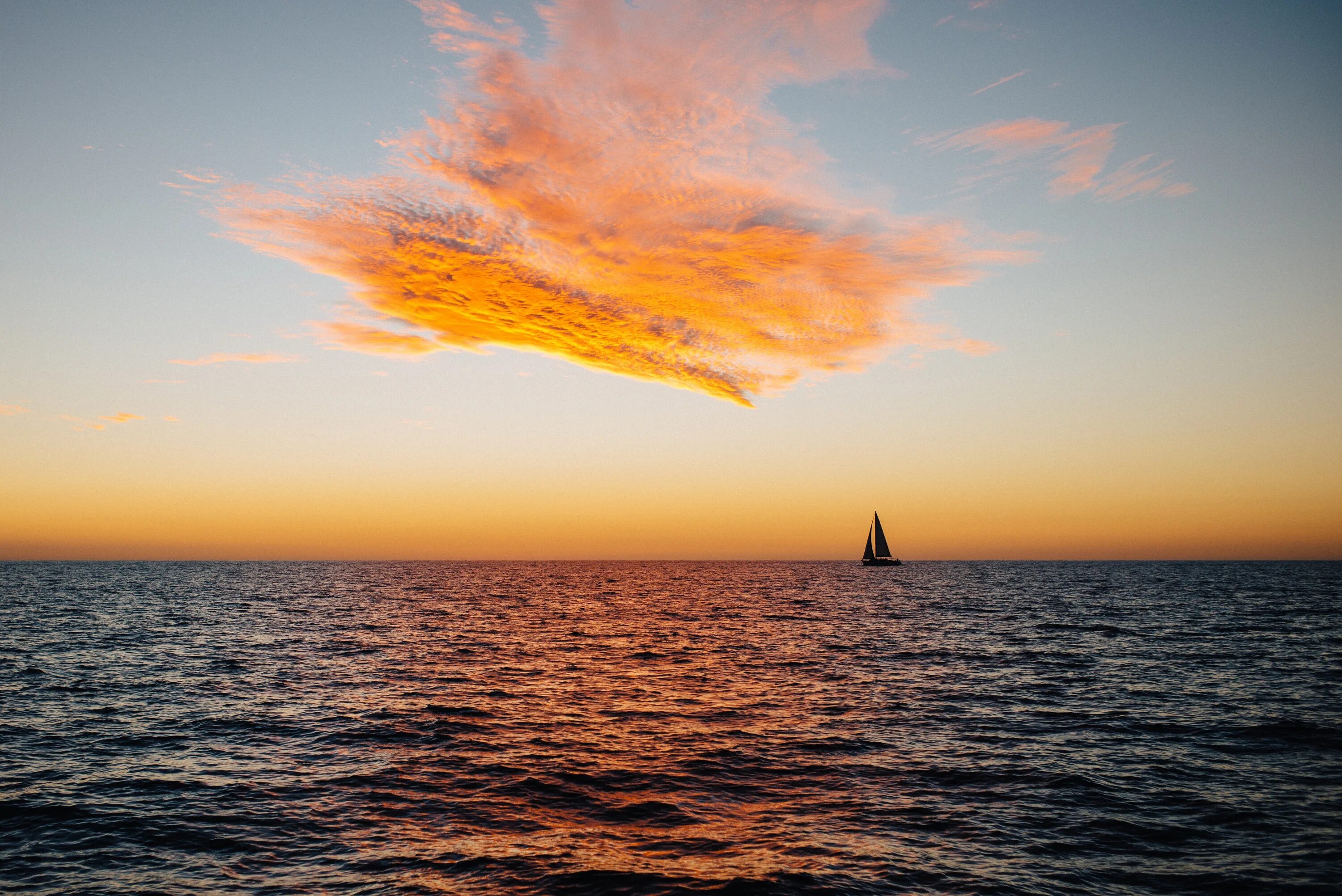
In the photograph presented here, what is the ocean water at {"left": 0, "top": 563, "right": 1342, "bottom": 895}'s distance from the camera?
14.9 m

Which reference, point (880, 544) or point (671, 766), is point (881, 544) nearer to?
point (880, 544)

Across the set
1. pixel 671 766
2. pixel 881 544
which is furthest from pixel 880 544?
pixel 671 766

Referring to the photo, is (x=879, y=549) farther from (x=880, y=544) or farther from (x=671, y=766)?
(x=671, y=766)

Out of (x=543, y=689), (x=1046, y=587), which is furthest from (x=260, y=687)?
(x=1046, y=587)

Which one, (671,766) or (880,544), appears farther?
(880,544)

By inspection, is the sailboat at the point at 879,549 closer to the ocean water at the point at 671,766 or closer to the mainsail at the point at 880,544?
the mainsail at the point at 880,544

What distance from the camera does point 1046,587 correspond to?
137 meters

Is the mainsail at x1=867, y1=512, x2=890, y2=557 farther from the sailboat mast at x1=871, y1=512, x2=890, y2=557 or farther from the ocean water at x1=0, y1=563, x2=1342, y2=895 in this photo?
the ocean water at x1=0, y1=563, x2=1342, y2=895

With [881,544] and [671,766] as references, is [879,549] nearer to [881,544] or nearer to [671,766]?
[881,544]

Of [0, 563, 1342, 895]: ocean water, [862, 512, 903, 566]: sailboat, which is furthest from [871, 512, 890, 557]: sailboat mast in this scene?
[0, 563, 1342, 895]: ocean water

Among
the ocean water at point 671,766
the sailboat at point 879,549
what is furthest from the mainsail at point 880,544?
the ocean water at point 671,766

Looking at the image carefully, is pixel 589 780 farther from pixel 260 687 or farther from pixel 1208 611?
pixel 1208 611

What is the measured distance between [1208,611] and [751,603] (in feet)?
167

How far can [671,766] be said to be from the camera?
21.7 meters
